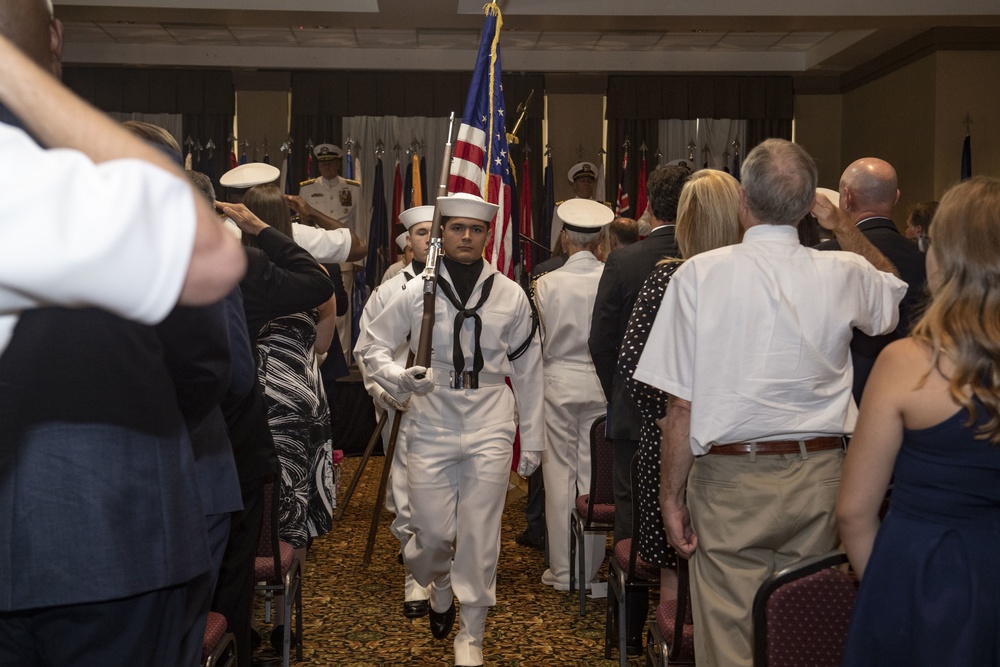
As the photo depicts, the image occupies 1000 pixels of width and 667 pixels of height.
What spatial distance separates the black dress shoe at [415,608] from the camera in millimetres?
4465

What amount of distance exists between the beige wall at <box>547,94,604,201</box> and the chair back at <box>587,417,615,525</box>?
7646 mm

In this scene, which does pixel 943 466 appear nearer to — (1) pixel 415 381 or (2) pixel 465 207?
(1) pixel 415 381

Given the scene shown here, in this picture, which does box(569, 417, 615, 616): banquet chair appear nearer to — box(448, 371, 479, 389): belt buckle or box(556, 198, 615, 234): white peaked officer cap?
box(448, 371, 479, 389): belt buckle

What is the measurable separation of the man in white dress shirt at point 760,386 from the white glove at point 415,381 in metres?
1.23

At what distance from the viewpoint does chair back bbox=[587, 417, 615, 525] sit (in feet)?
14.0

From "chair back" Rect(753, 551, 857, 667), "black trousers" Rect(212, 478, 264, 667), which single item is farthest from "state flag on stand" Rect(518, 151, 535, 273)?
"chair back" Rect(753, 551, 857, 667)

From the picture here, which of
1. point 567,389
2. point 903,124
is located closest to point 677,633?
point 567,389

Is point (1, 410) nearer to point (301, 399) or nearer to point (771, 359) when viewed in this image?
point (771, 359)

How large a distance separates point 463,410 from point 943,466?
2.37 metres

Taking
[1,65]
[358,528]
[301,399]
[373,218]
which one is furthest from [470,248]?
[373,218]

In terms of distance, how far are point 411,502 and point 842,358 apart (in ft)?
6.51

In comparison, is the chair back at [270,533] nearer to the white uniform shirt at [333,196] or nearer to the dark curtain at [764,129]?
the white uniform shirt at [333,196]

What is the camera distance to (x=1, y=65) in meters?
0.82

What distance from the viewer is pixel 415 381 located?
3.70 m
